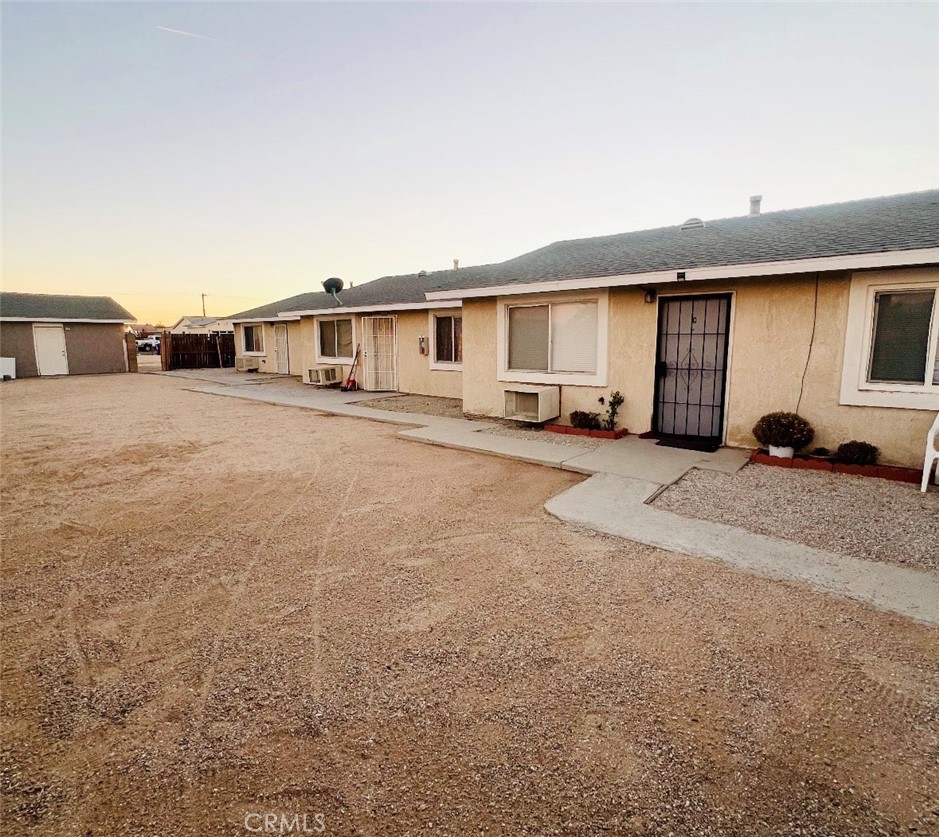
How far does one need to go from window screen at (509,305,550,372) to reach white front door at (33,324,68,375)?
24.2 meters

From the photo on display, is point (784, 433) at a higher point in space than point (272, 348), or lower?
lower

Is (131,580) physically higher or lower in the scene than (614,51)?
lower

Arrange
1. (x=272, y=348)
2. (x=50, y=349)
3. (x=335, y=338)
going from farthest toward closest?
(x=50, y=349) → (x=272, y=348) → (x=335, y=338)

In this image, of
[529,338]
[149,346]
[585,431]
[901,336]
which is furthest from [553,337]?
[149,346]

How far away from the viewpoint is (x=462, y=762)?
1.93 m

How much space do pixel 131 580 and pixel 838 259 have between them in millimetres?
8057

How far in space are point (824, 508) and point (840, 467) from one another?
5.44 ft

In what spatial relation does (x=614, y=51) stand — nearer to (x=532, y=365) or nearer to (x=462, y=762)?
(x=532, y=365)

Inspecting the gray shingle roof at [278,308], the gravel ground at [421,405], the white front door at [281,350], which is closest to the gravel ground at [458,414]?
the gravel ground at [421,405]

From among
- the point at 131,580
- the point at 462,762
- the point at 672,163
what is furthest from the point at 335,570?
the point at 672,163

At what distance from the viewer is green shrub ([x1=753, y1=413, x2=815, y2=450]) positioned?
6.39 m

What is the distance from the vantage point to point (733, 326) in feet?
23.3

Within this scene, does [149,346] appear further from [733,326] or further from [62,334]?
[733,326]

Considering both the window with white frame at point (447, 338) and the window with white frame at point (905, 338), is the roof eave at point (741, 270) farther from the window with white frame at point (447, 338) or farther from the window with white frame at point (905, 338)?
the window with white frame at point (447, 338)
